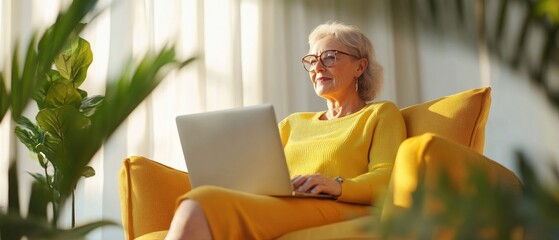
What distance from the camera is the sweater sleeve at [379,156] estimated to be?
2334 mm

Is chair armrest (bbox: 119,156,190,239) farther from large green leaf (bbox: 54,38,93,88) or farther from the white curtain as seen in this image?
Result: the white curtain

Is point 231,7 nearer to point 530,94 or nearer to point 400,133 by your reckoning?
point 400,133

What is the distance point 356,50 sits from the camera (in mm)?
2957

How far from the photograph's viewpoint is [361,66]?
2.99 meters

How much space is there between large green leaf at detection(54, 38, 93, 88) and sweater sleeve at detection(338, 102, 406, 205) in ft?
4.21

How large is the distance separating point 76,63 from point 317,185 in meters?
1.42

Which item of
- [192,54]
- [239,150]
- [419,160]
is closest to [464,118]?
[239,150]

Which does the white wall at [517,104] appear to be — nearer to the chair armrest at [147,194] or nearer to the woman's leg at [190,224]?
the woman's leg at [190,224]

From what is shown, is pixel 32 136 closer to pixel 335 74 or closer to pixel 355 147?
pixel 335 74

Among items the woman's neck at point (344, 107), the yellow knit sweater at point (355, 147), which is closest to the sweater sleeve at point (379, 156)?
the yellow knit sweater at point (355, 147)

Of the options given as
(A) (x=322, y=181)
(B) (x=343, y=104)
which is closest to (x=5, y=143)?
(B) (x=343, y=104)

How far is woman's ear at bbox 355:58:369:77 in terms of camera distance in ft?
9.78

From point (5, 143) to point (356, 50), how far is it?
170cm

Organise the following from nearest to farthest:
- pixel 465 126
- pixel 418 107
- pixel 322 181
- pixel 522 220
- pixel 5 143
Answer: pixel 522 220, pixel 322 181, pixel 465 126, pixel 418 107, pixel 5 143
